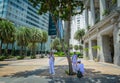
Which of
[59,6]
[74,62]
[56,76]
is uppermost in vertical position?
[59,6]

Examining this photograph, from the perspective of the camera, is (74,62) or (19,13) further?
(19,13)

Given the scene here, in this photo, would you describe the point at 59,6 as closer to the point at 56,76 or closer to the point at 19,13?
the point at 56,76

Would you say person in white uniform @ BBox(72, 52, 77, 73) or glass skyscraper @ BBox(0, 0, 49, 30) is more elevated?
glass skyscraper @ BBox(0, 0, 49, 30)

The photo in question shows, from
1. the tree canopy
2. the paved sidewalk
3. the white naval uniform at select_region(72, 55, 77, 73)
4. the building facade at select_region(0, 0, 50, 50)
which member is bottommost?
the paved sidewalk

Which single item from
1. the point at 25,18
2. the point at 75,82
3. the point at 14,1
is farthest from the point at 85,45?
the point at 25,18

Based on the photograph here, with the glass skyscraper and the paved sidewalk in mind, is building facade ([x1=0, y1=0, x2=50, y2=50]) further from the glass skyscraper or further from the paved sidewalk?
the paved sidewalk

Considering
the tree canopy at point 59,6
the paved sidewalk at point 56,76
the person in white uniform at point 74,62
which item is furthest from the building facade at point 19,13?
the person in white uniform at point 74,62

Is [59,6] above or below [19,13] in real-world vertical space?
below

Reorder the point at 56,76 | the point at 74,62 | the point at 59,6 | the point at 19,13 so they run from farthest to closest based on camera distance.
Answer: the point at 19,13 → the point at 59,6 → the point at 74,62 → the point at 56,76

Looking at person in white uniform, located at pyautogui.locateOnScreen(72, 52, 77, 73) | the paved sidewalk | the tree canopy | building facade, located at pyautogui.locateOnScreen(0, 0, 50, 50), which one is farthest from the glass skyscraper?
person in white uniform, located at pyautogui.locateOnScreen(72, 52, 77, 73)

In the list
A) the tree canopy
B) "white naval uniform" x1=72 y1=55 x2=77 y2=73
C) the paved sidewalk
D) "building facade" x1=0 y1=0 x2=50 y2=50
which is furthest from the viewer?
"building facade" x1=0 y1=0 x2=50 y2=50

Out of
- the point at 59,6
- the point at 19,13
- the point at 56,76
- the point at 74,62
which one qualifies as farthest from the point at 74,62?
the point at 19,13

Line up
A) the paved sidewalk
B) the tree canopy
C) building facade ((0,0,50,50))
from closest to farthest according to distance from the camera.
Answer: the paved sidewalk < the tree canopy < building facade ((0,0,50,50))

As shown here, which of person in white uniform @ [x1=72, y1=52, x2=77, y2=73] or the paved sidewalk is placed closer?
the paved sidewalk
